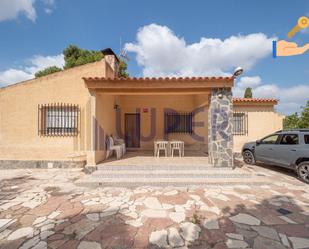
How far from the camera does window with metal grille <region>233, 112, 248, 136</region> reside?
35.0 feet

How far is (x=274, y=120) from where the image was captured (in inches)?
416

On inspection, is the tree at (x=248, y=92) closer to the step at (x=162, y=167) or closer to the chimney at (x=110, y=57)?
the chimney at (x=110, y=57)

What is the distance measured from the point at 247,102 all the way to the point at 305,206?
7.22m

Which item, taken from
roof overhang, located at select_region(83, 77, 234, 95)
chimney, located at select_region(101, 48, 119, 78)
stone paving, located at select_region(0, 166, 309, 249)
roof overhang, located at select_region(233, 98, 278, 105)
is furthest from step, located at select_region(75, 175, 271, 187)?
chimney, located at select_region(101, 48, 119, 78)

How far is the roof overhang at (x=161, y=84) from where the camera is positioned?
6508 millimetres

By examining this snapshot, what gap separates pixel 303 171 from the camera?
6270 mm

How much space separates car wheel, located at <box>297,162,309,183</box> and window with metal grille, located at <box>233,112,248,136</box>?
4.46m

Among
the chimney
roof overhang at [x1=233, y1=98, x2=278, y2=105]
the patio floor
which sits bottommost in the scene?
the patio floor

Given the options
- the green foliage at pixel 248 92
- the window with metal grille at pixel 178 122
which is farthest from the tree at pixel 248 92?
the window with metal grille at pixel 178 122

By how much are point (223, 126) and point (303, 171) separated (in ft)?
10.3

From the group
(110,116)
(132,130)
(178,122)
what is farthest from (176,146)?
(132,130)

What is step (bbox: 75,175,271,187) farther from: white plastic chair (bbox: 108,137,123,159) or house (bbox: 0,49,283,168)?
white plastic chair (bbox: 108,137,123,159)

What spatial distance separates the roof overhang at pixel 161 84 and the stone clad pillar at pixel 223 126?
0.35 meters

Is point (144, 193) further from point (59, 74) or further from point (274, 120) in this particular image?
point (274, 120)
